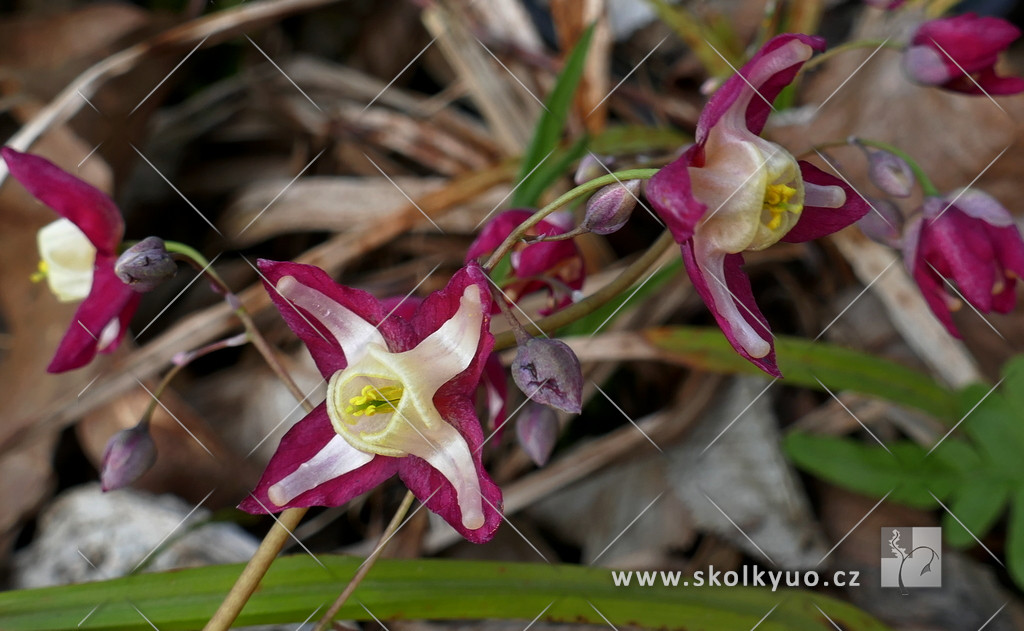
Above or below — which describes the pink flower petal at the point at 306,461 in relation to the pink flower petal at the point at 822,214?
above

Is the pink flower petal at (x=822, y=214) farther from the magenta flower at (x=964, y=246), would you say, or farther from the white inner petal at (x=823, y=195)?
the magenta flower at (x=964, y=246)

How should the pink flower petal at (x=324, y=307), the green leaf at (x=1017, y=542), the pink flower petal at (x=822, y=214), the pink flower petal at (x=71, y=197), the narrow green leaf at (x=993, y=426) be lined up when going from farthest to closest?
1. the narrow green leaf at (x=993, y=426)
2. the green leaf at (x=1017, y=542)
3. the pink flower petal at (x=71, y=197)
4. the pink flower petal at (x=822, y=214)
5. the pink flower petal at (x=324, y=307)

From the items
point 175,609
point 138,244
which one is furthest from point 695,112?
point 175,609

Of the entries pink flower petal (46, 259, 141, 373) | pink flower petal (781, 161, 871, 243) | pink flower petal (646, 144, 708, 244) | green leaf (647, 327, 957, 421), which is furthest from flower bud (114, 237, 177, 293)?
green leaf (647, 327, 957, 421)

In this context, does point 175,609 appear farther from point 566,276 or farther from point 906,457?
point 906,457

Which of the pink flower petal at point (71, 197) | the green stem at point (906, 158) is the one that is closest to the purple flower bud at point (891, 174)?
the green stem at point (906, 158)

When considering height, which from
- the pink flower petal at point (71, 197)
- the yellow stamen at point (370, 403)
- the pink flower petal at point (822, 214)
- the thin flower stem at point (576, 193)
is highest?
the pink flower petal at point (71, 197)

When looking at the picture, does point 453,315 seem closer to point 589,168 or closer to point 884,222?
point 589,168
